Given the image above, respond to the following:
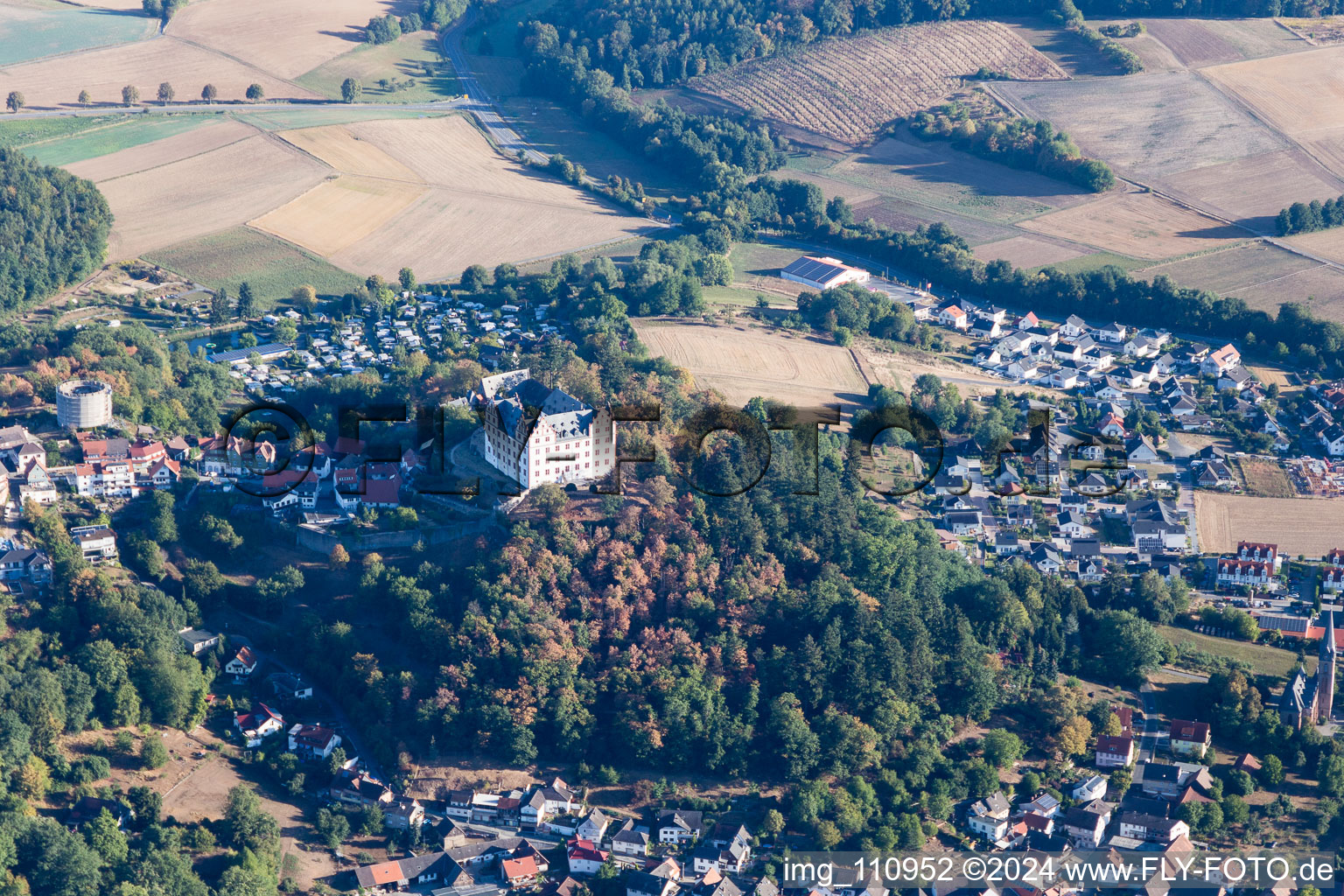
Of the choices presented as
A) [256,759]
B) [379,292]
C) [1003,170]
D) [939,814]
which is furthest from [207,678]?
[1003,170]

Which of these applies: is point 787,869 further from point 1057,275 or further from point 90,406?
point 1057,275

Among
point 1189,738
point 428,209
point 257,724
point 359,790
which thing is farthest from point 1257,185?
point 257,724

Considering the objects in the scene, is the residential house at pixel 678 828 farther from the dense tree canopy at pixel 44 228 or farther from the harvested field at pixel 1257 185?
the harvested field at pixel 1257 185

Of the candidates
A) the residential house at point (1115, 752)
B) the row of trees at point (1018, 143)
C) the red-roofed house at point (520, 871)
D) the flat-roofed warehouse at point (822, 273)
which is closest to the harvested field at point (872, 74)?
the row of trees at point (1018, 143)

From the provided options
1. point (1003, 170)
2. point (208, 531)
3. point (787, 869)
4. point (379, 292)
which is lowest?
point (787, 869)

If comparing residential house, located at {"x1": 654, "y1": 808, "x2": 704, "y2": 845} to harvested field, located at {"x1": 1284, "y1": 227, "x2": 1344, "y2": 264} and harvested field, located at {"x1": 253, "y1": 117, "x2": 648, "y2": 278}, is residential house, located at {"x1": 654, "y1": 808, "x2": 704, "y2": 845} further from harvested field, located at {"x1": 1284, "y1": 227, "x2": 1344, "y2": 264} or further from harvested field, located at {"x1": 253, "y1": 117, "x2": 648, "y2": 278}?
harvested field, located at {"x1": 1284, "y1": 227, "x2": 1344, "y2": 264}
